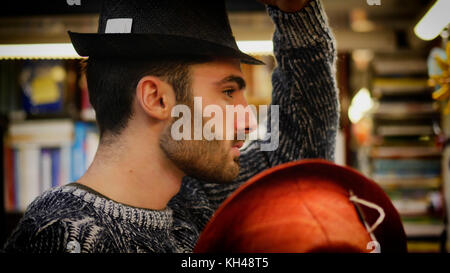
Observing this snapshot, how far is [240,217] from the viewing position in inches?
22.8

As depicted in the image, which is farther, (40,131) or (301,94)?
(40,131)

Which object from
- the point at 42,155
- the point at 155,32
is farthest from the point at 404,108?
the point at 42,155

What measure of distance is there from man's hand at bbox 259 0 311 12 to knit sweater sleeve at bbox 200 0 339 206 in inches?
1.1

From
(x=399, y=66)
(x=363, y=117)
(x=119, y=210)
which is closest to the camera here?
(x=119, y=210)

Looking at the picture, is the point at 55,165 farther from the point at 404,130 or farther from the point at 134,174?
the point at 404,130

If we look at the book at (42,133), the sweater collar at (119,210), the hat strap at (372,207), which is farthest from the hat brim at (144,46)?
the book at (42,133)

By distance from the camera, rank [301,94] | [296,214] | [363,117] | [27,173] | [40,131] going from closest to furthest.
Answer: [296,214] < [301,94] < [27,173] < [40,131] < [363,117]

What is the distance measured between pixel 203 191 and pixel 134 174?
0.29m

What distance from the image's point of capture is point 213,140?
861mm

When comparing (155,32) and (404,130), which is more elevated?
(155,32)

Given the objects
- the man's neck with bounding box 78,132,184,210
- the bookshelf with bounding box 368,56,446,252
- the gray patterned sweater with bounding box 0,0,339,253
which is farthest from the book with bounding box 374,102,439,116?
the man's neck with bounding box 78,132,184,210

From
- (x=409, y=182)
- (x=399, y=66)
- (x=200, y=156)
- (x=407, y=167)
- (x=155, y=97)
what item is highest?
(x=399, y=66)

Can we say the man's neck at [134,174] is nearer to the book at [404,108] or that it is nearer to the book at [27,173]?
the book at [27,173]
